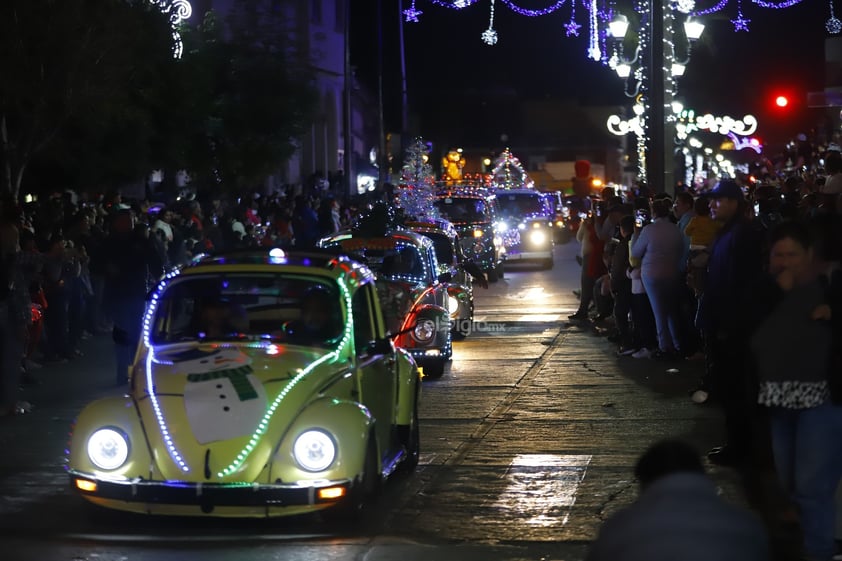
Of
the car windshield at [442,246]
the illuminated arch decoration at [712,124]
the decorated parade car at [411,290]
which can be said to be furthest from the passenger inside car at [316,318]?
the illuminated arch decoration at [712,124]

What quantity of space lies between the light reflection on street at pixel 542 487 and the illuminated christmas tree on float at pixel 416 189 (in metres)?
16.4

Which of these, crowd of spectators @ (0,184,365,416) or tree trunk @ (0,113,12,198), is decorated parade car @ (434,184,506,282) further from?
tree trunk @ (0,113,12,198)

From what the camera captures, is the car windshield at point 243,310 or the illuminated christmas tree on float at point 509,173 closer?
the car windshield at point 243,310

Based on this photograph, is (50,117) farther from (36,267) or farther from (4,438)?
(4,438)

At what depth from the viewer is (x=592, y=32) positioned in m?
29.0

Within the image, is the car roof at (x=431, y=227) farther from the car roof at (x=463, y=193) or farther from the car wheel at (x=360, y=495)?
the car wheel at (x=360, y=495)

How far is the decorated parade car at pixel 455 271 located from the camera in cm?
1775

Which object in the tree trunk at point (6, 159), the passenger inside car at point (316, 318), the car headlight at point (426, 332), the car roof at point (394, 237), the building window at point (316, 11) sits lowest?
the car headlight at point (426, 332)

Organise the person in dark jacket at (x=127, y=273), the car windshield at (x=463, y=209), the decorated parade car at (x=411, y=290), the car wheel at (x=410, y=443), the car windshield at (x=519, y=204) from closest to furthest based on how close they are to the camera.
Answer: the car wheel at (x=410, y=443)
the person in dark jacket at (x=127, y=273)
the decorated parade car at (x=411, y=290)
the car windshield at (x=463, y=209)
the car windshield at (x=519, y=204)

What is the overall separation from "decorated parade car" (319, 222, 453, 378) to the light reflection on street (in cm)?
415

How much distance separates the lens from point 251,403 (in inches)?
313

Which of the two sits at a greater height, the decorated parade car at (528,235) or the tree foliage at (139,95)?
the tree foliage at (139,95)

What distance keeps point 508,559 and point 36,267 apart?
311 inches

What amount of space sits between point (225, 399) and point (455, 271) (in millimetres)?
10110
